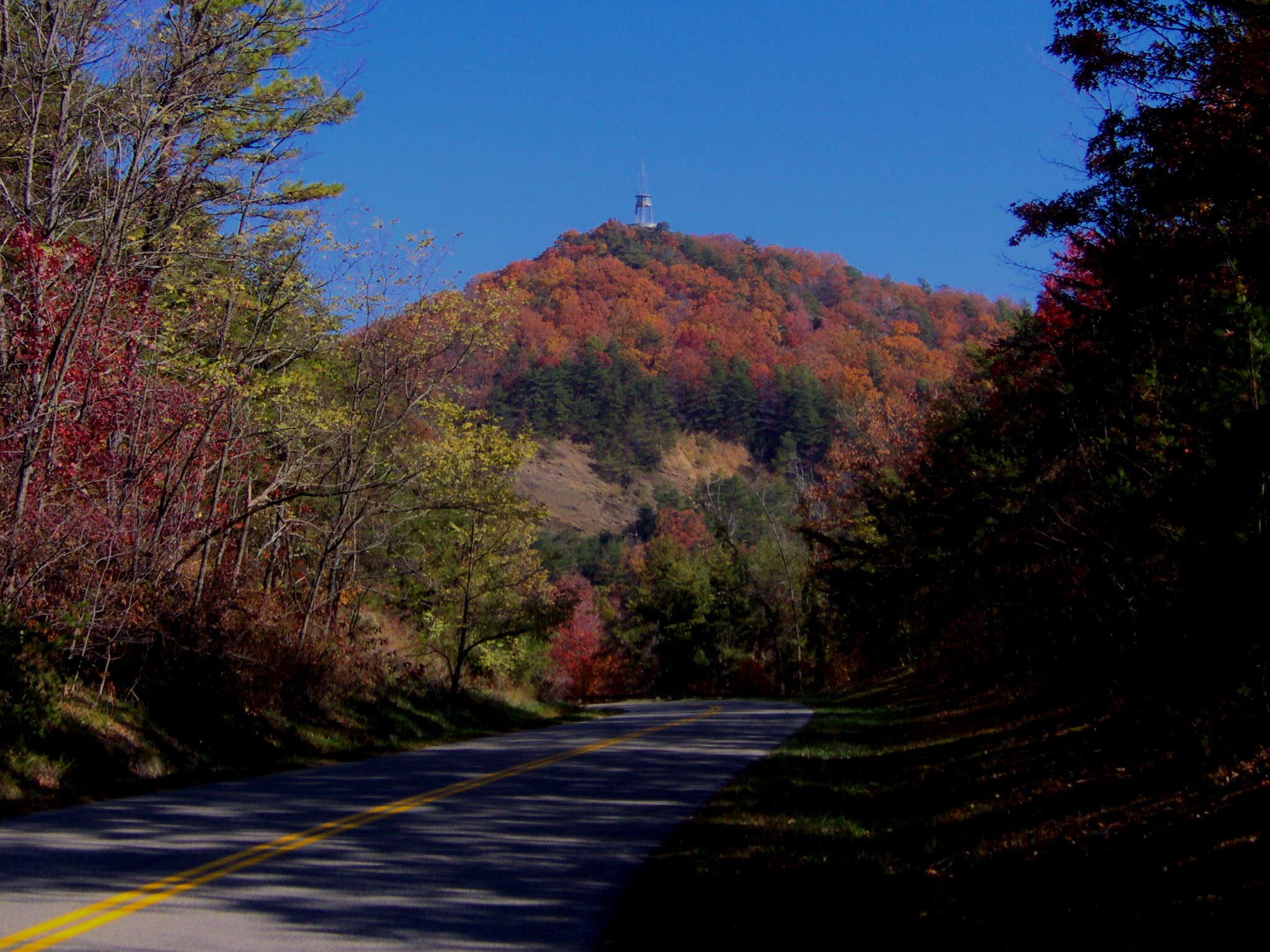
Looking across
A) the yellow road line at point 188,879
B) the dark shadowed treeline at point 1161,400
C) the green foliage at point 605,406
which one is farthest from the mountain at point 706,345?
the yellow road line at point 188,879

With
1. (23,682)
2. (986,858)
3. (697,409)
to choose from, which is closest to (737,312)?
(697,409)

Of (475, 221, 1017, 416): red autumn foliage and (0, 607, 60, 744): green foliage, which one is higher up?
(475, 221, 1017, 416): red autumn foliage

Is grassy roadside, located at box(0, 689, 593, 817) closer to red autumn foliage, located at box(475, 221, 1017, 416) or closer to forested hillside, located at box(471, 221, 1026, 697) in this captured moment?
forested hillside, located at box(471, 221, 1026, 697)

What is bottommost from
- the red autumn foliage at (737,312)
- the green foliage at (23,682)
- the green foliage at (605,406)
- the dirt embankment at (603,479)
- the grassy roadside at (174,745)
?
the grassy roadside at (174,745)

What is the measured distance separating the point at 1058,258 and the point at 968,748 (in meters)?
7.18

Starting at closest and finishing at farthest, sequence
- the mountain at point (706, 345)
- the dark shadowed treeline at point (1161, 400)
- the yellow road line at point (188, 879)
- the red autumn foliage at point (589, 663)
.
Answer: the yellow road line at point (188, 879) → the dark shadowed treeline at point (1161, 400) → the red autumn foliage at point (589, 663) → the mountain at point (706, 345)

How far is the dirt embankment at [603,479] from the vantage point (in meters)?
131

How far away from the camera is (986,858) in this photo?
7453 millimetres

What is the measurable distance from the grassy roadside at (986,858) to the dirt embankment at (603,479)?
116 meters

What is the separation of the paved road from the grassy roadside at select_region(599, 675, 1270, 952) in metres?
0.62

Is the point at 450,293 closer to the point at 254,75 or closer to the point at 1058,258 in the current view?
the point at 254,75

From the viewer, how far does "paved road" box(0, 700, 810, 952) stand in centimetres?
564

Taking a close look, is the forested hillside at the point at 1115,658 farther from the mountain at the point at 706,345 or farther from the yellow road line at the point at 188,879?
the mountain at the point at 706,345

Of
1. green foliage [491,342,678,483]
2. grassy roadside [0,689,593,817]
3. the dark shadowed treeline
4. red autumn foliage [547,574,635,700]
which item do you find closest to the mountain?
green foliage [491,342,678,483]
